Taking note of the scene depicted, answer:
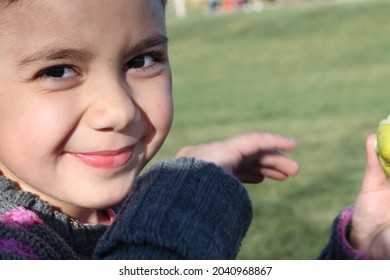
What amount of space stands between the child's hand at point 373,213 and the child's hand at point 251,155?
0.23m

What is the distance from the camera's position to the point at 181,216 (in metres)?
1.92

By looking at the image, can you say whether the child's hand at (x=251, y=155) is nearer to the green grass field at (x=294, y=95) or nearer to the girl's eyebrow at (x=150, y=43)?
the girl's eyebrow at (x=150, y=43)

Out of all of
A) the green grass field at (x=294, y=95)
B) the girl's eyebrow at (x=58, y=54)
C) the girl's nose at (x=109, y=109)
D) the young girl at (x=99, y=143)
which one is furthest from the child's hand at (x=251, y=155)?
the green grass field at (x=294, y=95)

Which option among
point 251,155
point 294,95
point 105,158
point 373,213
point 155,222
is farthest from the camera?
point 294,95

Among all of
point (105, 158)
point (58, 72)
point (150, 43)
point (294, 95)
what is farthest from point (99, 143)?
point (294, 95)

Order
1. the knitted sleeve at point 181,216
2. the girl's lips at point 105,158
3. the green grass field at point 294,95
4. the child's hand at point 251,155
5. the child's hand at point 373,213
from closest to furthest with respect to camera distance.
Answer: the knitted sleeve at point 181,216
the girl's lips at point 105,158
the child's hand at point 251,155
the child's hand at point 373,213
the green grass field at point 294,95

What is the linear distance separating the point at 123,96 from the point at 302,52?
24.8 metres

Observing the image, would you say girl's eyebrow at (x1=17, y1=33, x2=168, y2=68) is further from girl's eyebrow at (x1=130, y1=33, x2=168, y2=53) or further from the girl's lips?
the girl's lips

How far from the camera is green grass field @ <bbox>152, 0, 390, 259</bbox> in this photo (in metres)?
5.95

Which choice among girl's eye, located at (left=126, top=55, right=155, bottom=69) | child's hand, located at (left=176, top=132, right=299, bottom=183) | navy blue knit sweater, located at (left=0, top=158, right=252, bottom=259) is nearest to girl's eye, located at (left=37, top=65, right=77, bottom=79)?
girl's eye, located at (left=126, top=55, right=155, bottom=69)

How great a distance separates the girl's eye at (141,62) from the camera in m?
2.04

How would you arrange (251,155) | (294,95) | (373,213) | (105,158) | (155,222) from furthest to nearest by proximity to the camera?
(294,95) < (373,213) < (251,155) < (105,158) < (155,222)

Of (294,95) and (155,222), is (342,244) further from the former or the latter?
(294,95)

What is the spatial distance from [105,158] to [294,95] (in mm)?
14046
